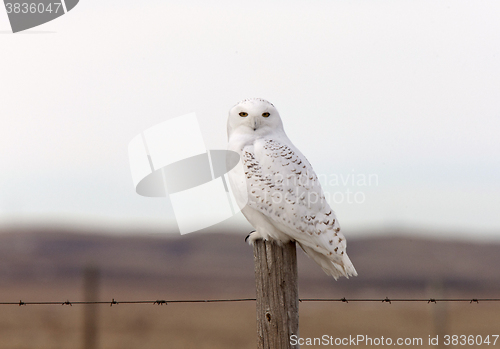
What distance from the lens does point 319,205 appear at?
3.64m

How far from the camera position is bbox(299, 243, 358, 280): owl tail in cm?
358

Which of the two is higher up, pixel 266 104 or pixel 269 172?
pixel 266 104

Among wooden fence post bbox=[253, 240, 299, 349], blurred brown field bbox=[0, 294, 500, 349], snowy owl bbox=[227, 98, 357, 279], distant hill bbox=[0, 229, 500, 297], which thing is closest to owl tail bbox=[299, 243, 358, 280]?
snowy owl bbox=[227, 98, 357, 279]

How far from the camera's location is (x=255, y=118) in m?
3.73

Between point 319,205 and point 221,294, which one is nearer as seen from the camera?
point 319,205

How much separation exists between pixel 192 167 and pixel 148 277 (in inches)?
1059

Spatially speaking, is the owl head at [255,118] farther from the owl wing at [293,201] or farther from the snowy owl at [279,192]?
the owl wing at [293,201]

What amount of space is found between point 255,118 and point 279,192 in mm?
630

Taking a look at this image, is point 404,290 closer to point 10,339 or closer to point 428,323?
point 428,323

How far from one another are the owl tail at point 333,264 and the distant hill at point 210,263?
20.0m

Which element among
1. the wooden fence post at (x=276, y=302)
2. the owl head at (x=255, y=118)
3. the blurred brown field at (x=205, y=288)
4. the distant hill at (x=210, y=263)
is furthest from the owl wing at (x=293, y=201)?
the distant hill at (x=210, y=263)

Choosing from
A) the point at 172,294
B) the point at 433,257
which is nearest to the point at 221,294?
the point at 172,294

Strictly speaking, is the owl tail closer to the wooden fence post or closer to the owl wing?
the owl wing

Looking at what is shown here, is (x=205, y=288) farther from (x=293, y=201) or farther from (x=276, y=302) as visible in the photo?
(x=276, y=302)
